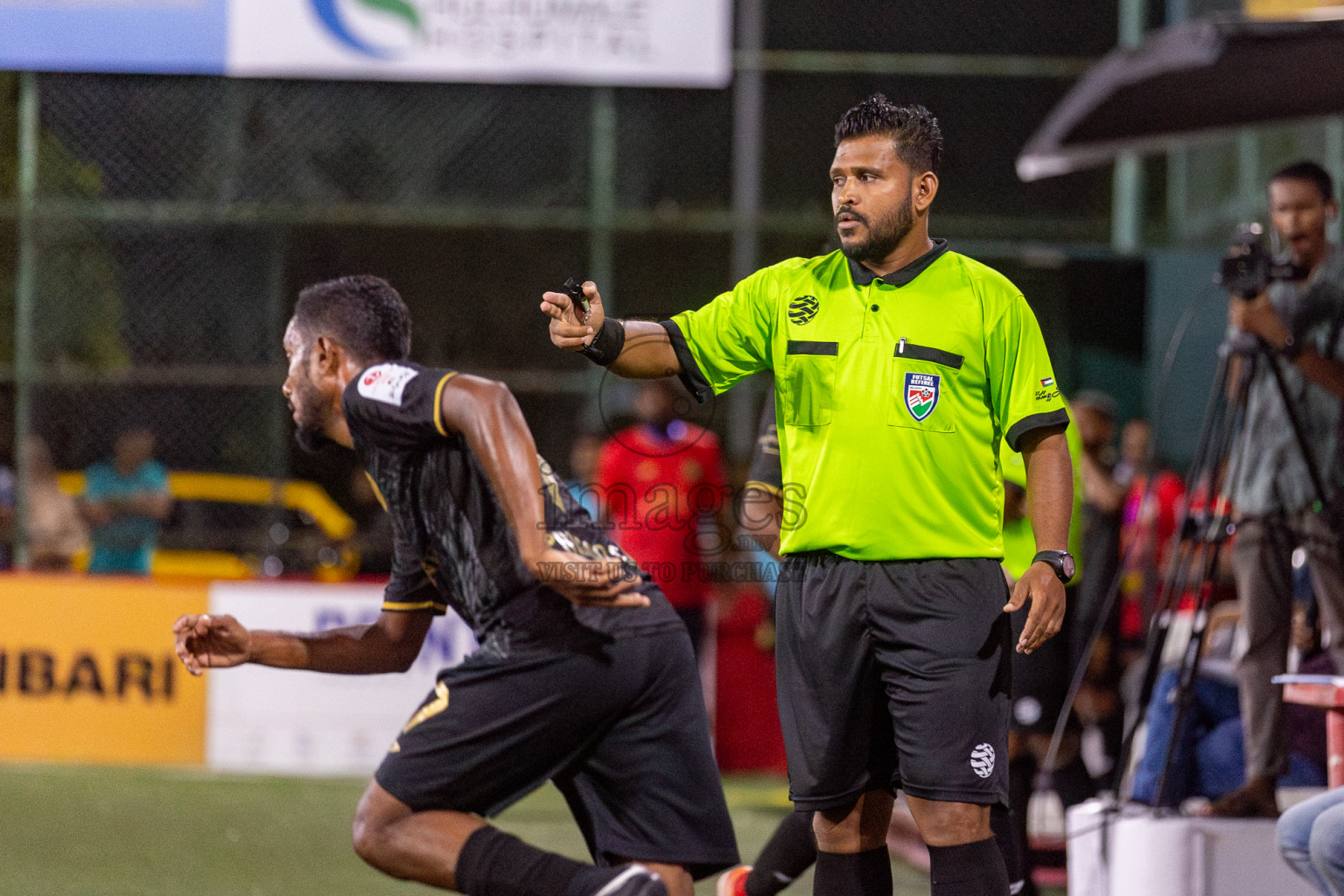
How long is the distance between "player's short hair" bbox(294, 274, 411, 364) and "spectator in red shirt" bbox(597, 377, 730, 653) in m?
4.63

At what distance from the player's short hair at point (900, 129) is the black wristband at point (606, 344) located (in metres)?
0.68

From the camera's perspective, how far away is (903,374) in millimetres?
3658

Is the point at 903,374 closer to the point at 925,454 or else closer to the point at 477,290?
the point at 925,454

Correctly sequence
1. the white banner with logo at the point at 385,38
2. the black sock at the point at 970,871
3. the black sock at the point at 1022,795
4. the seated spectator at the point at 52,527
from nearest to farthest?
the black sock at the point at 970,871 → the black sock at the point at 1022,795 → the seated spectator at the point at 52,527 → the white banner with logo at the point at 385,38

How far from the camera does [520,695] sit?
3504mm

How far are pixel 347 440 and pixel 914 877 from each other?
3615 mm

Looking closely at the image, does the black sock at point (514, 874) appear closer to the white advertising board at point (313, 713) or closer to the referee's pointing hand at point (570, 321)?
the referee's pointing hand at point (570, 321)

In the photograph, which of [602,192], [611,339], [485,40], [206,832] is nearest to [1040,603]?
[611,339]

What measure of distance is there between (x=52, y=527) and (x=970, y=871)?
27.3 ft

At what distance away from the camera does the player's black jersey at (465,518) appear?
3.45 m

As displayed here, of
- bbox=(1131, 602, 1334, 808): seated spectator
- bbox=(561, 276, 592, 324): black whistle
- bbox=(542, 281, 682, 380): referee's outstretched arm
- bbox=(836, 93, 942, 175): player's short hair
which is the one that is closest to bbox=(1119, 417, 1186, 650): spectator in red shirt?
bbox=(1131, 602, 1334, 808): seated spectator

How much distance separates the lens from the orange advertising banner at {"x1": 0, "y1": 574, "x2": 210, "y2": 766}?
30.5 feet

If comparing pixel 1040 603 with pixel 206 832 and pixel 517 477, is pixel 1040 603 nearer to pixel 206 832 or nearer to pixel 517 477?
pixel 517 477

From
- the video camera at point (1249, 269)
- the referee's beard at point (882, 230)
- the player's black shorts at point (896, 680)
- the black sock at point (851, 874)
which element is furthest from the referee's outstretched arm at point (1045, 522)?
the video camera at point (1249, 269)
